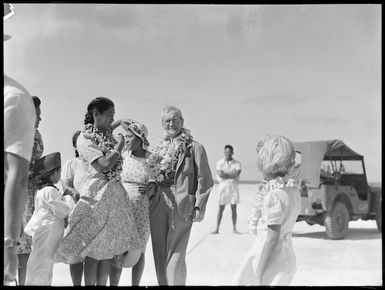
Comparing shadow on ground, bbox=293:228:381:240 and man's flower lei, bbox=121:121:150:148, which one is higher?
man's flower lei, bbox=121:121:150:148

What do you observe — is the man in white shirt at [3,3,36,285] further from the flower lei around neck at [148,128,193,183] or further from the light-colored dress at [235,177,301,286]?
the flower lei around neck at [148,128,193,183]

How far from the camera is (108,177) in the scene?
507 cm

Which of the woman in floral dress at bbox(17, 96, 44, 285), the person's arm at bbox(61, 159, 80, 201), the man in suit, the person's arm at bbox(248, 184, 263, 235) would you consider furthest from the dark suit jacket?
the woman in floral dress at bbox(17, 96, 44, 285)

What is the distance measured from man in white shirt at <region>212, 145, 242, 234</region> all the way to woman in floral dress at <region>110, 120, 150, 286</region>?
5.22 m

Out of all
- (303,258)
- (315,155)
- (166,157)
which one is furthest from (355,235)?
(166,157)

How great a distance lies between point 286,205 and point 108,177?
4.54 feet

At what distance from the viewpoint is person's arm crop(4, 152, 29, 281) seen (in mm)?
3152

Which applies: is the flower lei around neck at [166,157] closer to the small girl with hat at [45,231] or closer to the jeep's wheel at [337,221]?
the small girl with hat at [45,231]

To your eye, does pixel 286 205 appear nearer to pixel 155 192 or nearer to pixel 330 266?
pixel 155 192

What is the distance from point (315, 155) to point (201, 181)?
5.25 metres

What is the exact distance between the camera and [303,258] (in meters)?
8.03

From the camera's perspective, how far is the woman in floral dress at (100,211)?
498cm

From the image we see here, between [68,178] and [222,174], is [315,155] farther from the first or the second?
[68,178]

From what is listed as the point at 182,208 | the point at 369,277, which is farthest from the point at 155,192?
the point at 369,277
